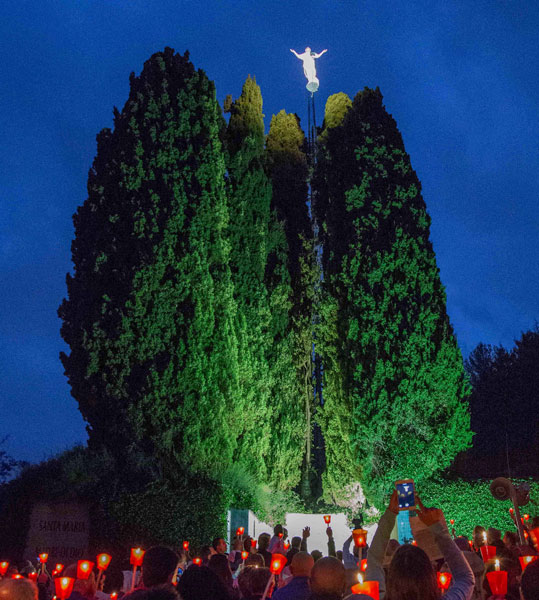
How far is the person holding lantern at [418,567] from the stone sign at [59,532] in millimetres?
9199

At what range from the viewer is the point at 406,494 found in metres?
3.53

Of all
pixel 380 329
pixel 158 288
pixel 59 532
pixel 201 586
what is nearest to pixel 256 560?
pixel 201 586

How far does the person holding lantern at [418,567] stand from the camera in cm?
A: 261

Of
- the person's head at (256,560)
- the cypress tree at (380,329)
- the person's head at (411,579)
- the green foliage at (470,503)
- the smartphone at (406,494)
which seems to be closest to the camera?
the person's head at (411,579)

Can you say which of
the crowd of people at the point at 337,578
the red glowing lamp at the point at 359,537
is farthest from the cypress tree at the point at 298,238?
the crowd of people at the point at 337,578

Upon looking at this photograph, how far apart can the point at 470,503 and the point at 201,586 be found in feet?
46.0

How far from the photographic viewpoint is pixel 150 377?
13906 mm

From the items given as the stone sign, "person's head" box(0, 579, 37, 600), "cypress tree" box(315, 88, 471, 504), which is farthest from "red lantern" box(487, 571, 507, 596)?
"cypress tree" box(315, 88, 471, 504)

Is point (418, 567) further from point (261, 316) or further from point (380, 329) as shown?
point (261, 316)

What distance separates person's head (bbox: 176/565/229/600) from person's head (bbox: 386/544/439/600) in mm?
868

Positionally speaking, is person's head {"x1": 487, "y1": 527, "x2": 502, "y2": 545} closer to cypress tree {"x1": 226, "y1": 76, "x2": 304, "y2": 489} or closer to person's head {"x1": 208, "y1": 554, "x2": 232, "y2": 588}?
person's head {"x1": 208, "y1": 554, "x2": 232, "y2": 588}

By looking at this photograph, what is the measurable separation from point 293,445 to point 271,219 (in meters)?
7.62

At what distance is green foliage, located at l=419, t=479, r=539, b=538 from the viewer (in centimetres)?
1485

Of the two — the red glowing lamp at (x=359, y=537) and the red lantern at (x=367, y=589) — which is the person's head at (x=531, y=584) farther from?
the red glowing lamp at (x=359, y=537)
